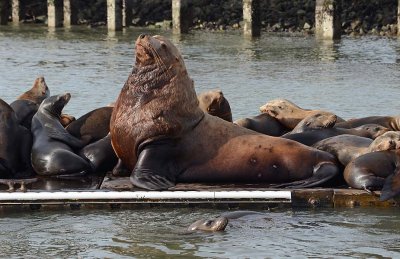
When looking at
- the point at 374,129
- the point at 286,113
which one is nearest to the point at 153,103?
the point at 374,129

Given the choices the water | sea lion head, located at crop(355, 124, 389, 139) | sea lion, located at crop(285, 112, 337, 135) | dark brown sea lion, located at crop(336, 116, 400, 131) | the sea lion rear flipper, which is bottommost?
the water

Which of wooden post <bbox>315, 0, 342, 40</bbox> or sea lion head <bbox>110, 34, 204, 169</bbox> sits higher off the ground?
sea lion head <bbox>110, 34, 204, 169</bbox>

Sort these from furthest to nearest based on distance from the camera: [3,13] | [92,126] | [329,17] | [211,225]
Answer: [3,13]
[329,17]
[92,126]
[211,225]

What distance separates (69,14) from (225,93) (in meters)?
22.2

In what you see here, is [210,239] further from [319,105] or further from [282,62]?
[282,62]

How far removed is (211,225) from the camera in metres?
8.28

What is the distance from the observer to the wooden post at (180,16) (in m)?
37.5

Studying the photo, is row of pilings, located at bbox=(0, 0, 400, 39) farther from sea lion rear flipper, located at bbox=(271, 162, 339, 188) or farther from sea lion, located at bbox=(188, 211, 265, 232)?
sea lion, located at bbox=(188, 211, 265, 232)

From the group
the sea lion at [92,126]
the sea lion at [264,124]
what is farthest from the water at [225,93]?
the sea lion at [264,124]

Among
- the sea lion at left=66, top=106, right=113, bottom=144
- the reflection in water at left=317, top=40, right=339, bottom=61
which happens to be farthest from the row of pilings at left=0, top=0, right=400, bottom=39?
the sea lion at left=66, top=106, right=113, bottom=144

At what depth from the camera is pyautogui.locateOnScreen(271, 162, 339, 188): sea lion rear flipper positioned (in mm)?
9508

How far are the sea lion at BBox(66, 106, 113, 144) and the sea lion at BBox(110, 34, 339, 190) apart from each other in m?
0.73

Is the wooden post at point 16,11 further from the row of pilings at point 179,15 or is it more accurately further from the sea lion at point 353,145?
the sea lion at point 353,145

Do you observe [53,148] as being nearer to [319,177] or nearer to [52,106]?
[52,106]
